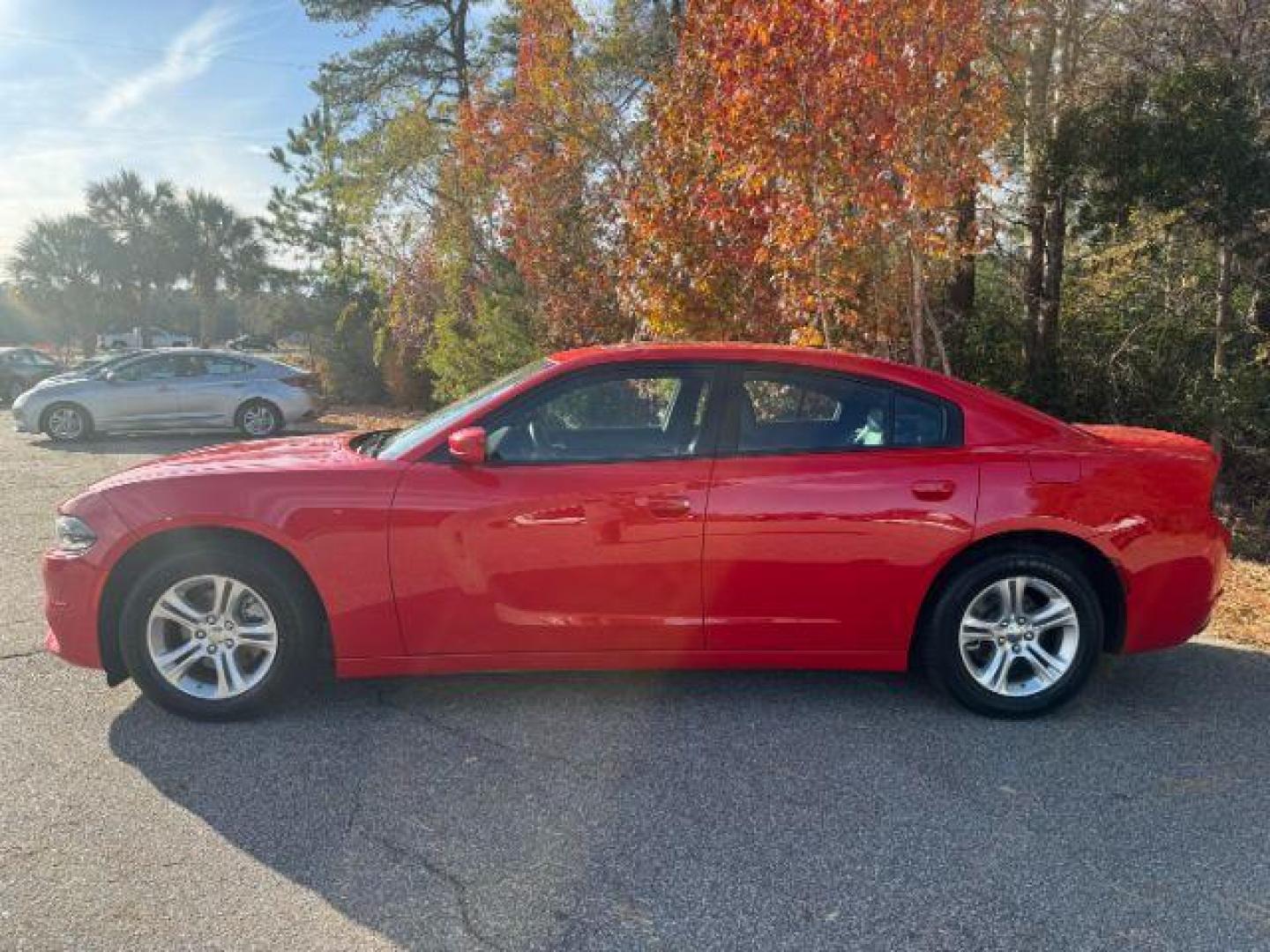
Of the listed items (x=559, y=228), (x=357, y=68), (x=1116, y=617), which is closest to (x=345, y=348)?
(x=357, y=68)

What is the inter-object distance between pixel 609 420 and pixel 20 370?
23.6 m

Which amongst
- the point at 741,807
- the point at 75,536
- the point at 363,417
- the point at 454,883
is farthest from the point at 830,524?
the point at 363,417

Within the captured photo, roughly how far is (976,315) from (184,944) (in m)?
9.17

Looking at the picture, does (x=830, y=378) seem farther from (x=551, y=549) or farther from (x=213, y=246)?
(x=213, y=246)

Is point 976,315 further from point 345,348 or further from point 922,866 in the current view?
point 345,348

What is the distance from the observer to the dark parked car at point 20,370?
22562 millimetres

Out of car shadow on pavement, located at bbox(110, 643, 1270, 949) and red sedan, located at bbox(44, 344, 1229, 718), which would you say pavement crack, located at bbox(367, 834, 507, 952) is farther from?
red sedan, located at bbox(44, 344, 1229, 718)

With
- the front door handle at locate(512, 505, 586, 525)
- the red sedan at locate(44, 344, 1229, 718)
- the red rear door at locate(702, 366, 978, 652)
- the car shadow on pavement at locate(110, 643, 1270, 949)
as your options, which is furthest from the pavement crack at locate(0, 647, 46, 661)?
the red rear door at locate(702, 366, 978, 652)

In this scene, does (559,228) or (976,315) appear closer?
(976,315)

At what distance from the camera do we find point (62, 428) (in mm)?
14250

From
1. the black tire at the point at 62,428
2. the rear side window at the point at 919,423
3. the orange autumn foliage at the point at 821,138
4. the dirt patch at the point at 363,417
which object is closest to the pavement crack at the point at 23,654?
the rear side window at the point at 919,423

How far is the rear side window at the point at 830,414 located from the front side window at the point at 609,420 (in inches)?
8.5

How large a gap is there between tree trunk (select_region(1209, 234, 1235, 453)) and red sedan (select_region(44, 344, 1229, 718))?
4578mm

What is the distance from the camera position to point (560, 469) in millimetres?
3885
